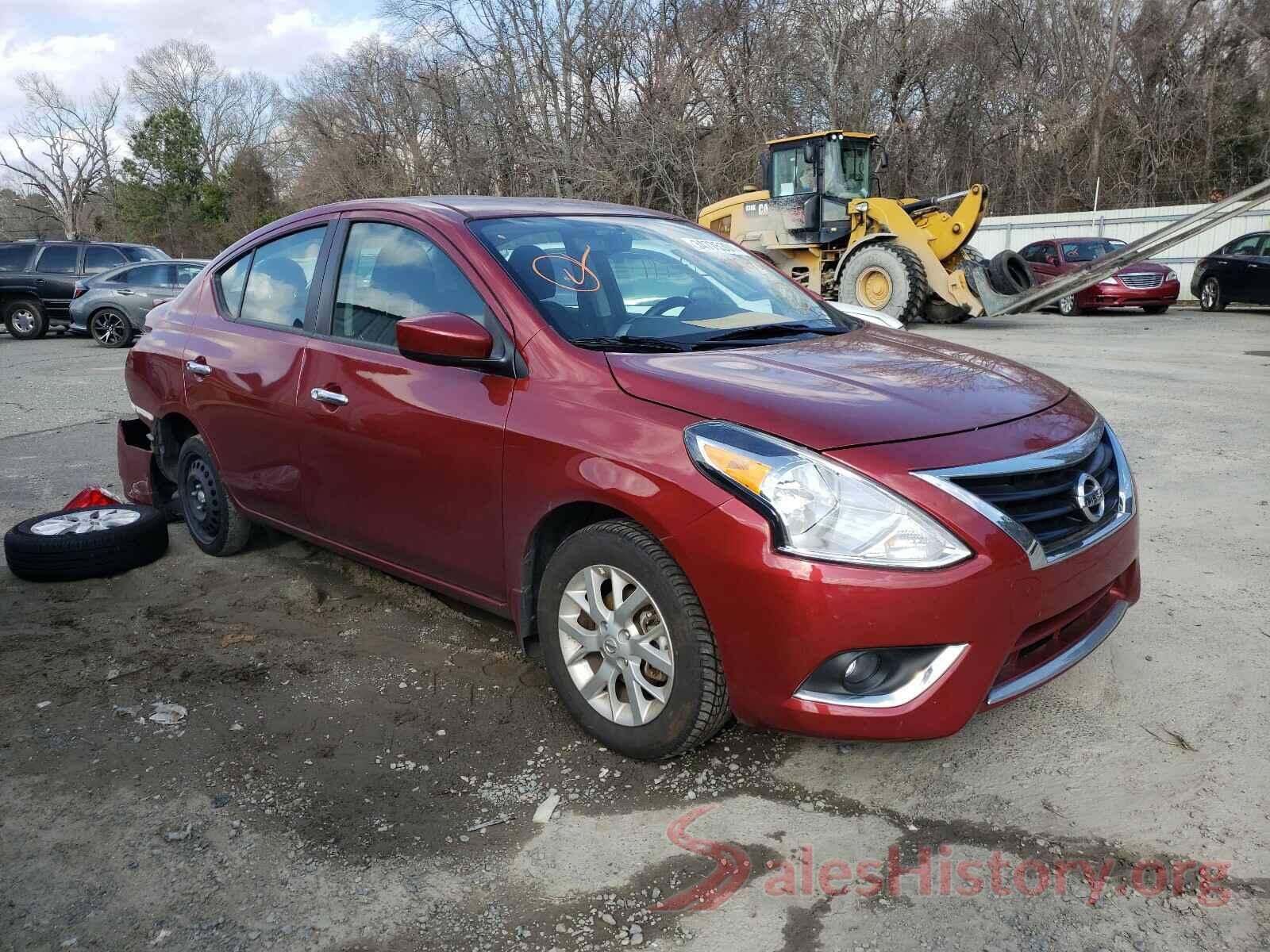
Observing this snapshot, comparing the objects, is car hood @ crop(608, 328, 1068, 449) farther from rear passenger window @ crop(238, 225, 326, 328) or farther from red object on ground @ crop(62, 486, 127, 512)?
red object on ground @ crop(62, 486, 127, 512)

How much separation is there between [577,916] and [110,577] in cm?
334

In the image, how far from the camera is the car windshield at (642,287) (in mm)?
3225

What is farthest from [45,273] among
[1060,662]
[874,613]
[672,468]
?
[1060,662]

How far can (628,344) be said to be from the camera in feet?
10.2

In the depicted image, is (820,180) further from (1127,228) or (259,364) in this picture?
(259,364)

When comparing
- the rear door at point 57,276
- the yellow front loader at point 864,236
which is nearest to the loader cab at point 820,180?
the yellow front loader at point 864,236

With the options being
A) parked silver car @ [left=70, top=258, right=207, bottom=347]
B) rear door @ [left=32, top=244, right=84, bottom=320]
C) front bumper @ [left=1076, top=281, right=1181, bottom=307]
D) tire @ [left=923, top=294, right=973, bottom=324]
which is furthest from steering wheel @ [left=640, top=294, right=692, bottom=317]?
rear door @ [left=32, top=244, right=84, bottom=320]

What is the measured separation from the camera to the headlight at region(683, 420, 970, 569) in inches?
94.9

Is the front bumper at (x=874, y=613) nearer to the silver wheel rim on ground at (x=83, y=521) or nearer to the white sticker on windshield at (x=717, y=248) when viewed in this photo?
the white sticker on windshield at (x=717, y=248)

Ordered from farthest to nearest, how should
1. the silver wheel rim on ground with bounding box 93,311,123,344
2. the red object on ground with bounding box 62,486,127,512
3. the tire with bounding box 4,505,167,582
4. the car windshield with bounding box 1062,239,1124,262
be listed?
the car windshield with bounding box 1062,239,1124,262
the silver wheel rim on ground with bounding box 93,311,123,344
the red object on ground with bounding box 62,486,127,512
the tire with bounding box 4,505,167,582

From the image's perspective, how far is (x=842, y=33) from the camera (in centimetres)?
3162

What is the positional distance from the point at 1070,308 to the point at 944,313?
490cm

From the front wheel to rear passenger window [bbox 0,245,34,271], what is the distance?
22148 millimetres

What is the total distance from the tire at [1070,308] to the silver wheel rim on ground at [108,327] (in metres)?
16.7
